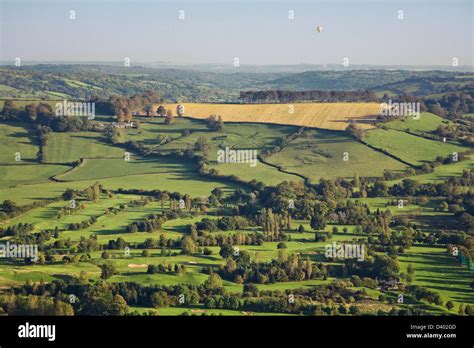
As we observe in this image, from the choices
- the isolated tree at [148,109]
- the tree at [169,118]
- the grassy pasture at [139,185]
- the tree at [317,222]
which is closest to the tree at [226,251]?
the tree at [317,222]

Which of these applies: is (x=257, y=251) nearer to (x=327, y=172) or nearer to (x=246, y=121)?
(x=327, y=172)

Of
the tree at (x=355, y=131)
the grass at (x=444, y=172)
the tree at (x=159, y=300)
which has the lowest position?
the tree at (x=159, y=300)

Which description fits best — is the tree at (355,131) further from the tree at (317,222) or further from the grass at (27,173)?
the grass at (27,173)

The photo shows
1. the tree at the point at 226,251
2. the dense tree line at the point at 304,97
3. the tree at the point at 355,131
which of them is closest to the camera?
the tree at the point at 226,251

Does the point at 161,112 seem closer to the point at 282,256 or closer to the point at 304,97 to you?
the point at 304,97

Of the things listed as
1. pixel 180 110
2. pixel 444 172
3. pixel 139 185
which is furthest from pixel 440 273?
pixel 180 110

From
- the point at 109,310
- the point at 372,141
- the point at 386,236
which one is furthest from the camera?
the point at 372,141
